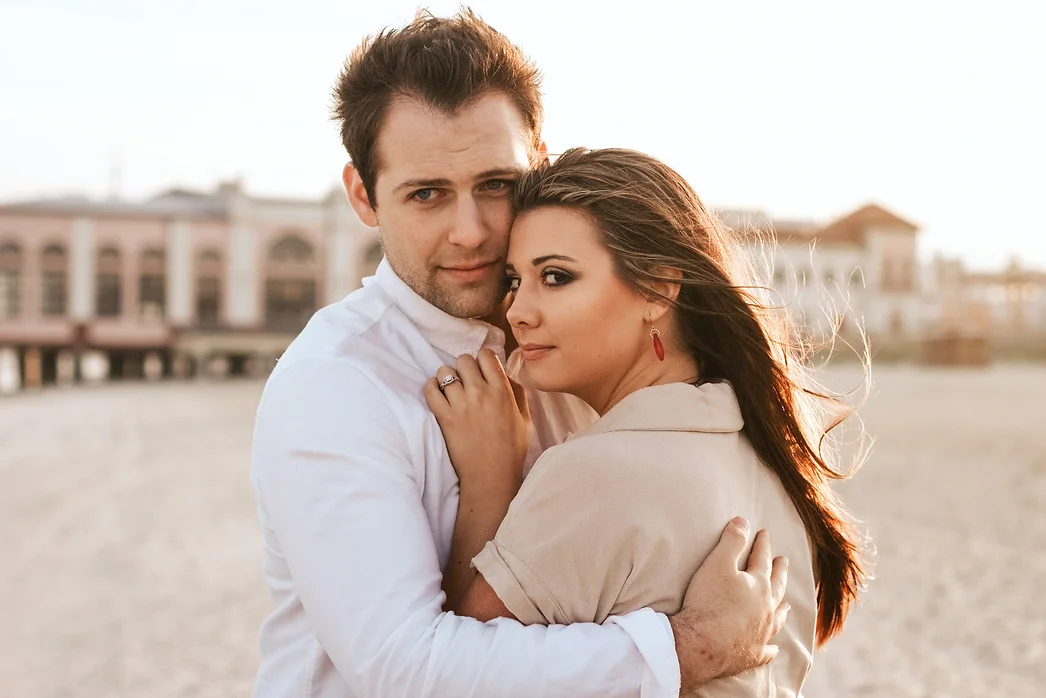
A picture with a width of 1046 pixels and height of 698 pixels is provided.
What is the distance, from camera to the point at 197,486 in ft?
49.5

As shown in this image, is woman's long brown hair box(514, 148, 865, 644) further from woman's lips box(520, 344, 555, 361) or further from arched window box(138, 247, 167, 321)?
arched window box(138, 247, 167, 321)

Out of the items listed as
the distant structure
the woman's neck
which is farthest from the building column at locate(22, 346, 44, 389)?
the woman's neck

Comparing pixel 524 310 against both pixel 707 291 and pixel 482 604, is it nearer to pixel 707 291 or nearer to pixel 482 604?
pixel 707 291

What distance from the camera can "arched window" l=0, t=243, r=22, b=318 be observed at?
4941cm

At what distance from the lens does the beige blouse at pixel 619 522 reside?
192 centimetres

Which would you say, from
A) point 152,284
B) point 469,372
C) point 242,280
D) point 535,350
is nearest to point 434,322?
point 469,372

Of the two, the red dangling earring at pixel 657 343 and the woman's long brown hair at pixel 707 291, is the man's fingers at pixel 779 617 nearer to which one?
the woman's long brown hair at pixel 707 291

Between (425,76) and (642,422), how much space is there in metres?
1.04

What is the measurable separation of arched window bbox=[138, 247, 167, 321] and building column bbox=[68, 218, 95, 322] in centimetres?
231

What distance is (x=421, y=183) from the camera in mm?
2518

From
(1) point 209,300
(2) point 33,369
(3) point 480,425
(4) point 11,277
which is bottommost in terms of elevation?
(2) point 33,369

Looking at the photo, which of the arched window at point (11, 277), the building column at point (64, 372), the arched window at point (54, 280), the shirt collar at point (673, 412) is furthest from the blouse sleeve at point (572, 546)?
the arched window at point (11, 277)

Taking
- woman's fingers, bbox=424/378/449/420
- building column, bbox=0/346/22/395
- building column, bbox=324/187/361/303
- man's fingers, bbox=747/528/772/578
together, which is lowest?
building column, bbox=0/346/22/395

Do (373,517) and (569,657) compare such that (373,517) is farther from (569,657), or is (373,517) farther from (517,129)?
(517,129)
